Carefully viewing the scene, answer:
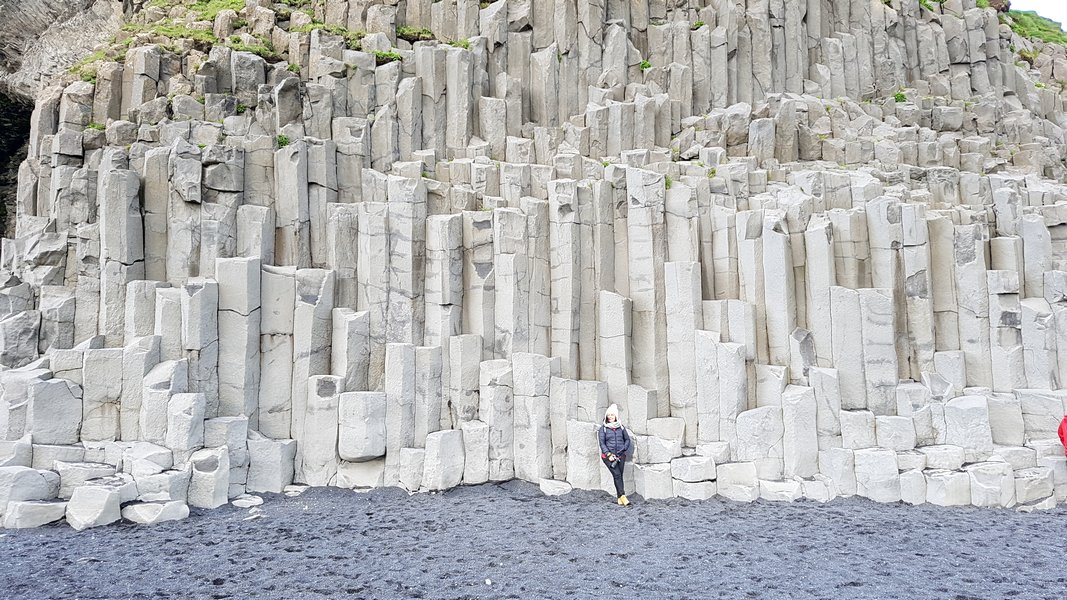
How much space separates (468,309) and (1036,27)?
3015cm

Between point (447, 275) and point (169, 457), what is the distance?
5.34 m

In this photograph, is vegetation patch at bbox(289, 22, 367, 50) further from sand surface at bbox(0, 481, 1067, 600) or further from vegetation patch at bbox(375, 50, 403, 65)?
sand surface at bbox(0, 481, 1067, 600)

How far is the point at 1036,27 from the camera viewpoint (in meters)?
27.7

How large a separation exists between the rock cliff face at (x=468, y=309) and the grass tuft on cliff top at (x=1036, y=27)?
15843mm

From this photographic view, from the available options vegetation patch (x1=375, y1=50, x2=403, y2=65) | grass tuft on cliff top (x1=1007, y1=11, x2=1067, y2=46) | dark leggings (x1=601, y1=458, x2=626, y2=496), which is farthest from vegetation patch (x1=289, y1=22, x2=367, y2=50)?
grass tuft on cliff top (x1=1007, y1=11, x2=1067, y2=46)

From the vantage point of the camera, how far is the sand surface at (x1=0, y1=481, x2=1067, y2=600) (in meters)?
7.56

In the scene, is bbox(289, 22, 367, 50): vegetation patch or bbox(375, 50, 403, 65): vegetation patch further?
bbox(289, 22, 367, 50): vegetation patch

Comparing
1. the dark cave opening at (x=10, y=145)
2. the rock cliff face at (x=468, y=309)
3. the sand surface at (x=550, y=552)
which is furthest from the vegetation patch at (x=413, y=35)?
the dark cave opening at (x=10, y=145)

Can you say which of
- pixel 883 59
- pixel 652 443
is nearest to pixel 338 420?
pixel 652 443

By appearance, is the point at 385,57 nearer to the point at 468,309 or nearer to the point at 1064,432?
the point at 468,309

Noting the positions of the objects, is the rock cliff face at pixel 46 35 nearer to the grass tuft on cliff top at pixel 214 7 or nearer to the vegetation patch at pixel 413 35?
the grass tuft on cliff top at pixel 214 7

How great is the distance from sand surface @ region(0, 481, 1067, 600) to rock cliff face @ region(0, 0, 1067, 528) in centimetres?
66

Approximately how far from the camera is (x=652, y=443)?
10.8 meters

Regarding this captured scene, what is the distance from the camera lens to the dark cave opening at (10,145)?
778 inches
